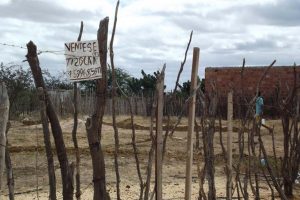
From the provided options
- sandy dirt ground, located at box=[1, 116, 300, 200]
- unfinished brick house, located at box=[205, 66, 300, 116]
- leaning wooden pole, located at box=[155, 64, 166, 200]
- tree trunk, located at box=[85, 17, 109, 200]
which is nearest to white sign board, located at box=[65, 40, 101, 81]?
tree trunk, located at box=[85, 17, 109, 200]

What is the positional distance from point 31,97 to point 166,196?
1619 centimetres

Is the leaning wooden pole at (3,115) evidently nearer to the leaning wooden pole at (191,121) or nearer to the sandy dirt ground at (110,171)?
the sandy dirt ground at (110,171)

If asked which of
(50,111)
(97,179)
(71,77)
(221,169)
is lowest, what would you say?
(221,169)

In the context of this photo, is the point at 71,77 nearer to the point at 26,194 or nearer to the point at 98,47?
the point at 98,47

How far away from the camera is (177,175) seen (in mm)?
9375

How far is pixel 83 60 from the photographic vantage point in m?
3.55

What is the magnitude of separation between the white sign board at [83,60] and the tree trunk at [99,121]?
67 millimetres

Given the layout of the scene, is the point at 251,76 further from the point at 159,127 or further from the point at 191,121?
the point at 159,127

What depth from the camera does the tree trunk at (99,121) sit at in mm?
3566

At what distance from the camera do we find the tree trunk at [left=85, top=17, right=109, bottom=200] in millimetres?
3566

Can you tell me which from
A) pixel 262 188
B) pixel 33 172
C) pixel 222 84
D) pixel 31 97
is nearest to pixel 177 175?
pixel 262 188

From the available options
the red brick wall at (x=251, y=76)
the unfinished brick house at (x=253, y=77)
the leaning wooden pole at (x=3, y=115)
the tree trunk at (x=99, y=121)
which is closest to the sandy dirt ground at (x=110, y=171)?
the leaning wooden pole at (x=3, y=115)

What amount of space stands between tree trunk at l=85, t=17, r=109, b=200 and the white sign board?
0.07m

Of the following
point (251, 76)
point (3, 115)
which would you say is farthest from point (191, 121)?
point (251, 76)
